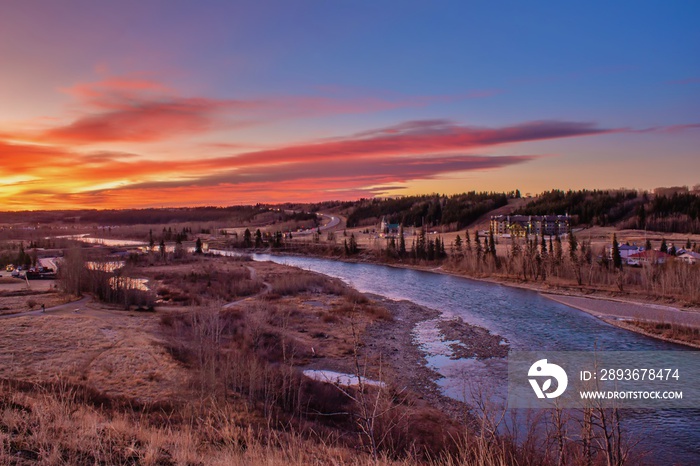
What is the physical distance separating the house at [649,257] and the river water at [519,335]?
12.9m

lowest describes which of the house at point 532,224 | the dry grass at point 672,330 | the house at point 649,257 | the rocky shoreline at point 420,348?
the dry grass at point 672,330

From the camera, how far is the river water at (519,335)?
41.5ft

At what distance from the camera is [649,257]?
144 feet

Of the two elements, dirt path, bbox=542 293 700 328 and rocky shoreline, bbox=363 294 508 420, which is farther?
dirt path, bbox=542 293 700 328

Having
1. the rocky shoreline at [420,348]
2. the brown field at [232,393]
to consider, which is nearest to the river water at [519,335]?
the rocky shoreline at [420,348]

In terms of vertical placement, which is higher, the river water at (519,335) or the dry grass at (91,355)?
the dry grass at (91,355)

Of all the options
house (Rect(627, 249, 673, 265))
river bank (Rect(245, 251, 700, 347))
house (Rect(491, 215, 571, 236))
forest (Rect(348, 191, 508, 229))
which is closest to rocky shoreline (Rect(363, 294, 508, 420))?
river bank (Rect(245, 251, 700, 347))

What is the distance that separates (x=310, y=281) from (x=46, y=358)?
1062 inches

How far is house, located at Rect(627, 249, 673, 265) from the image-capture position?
42.2m

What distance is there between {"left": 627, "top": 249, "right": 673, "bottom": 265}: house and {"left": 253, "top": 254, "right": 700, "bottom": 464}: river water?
12860mm

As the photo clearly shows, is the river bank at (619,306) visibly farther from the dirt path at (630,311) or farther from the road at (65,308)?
the road at (65,308)

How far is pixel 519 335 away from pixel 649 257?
2837 cm

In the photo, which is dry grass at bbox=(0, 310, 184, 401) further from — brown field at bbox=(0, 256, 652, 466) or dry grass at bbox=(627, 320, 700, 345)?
dry grass at bbox=(627, 320, 700, 345)

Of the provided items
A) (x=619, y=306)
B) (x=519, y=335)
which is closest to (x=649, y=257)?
(x=619, y=306)
